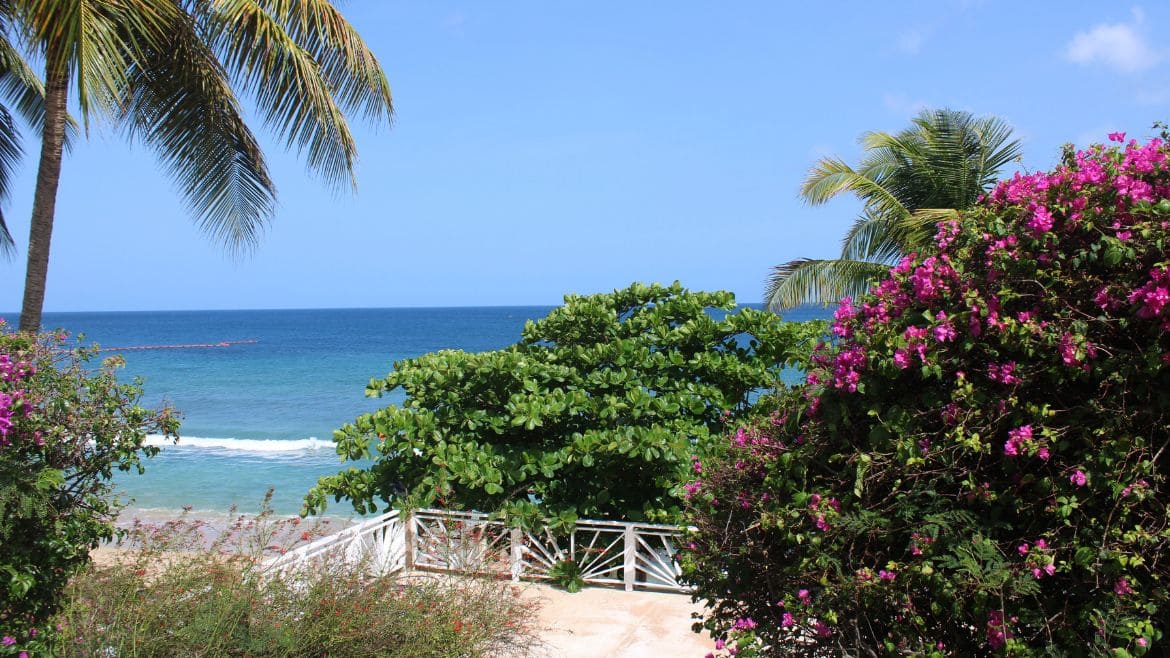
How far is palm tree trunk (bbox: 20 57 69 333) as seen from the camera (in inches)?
298

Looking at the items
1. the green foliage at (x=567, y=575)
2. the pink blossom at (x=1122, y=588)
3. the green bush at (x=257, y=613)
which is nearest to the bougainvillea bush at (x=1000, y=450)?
the pink blossom at (x=1122, y=588)

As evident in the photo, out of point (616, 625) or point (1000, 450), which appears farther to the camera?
point (616, 625)

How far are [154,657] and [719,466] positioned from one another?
124 inches

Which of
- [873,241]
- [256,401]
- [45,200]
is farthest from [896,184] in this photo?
[256,401]

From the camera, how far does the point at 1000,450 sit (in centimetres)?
311

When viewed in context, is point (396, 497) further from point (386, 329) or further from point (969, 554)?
point (386, 329)

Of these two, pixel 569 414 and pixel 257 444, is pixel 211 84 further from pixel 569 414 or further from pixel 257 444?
pixel 257 444

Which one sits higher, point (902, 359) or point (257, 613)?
point (902, 359)

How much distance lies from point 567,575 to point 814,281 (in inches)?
397

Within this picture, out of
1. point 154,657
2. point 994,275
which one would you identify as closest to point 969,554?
point 994,275

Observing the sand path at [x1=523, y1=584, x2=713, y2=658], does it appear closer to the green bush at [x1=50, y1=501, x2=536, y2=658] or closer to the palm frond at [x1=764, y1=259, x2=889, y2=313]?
the green bush at [x1=50, y1=501, x2=536, y2=658]

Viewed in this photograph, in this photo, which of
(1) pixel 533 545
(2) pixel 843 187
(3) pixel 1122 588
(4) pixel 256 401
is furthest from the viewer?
(4) pixel 256 401

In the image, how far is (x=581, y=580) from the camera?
8.41 meters

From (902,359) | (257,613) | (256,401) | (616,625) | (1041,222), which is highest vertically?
(1041,222)
